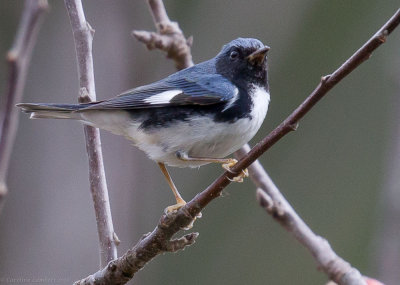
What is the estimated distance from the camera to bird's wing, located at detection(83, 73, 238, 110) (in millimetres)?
3389

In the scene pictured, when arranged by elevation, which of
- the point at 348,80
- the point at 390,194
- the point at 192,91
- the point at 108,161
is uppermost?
the point at 348,80

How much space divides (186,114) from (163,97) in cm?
18

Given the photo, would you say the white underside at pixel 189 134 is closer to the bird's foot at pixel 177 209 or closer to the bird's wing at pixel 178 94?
the bird's wing at pixel 178 94

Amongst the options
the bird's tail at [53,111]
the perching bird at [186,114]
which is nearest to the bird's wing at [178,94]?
the perching bird at [186,114]

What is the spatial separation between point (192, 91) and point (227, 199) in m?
4.23

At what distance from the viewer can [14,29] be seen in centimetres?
685

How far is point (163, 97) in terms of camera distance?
348 cm

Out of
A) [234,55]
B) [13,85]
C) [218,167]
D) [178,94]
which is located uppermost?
[218,167]

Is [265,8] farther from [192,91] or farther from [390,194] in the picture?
[390,194]

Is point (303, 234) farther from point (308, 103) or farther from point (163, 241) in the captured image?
point (308, 103)

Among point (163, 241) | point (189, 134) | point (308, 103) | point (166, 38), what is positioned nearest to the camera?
point (308, 103)

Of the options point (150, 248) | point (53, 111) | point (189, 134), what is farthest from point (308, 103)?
point (53, 111)

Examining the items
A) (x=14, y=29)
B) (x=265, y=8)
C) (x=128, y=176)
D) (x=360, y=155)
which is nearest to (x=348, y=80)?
(x=360, y=155)

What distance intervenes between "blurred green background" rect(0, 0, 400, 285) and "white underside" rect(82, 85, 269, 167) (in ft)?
2.26
